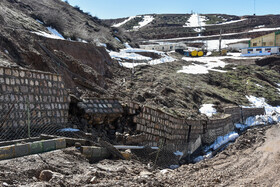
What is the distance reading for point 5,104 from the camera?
29.2 ft

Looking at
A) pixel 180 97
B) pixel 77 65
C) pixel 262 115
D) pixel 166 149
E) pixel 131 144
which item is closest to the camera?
pixel 131 144

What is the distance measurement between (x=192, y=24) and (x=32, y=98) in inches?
3913

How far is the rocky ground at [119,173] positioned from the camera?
6516 mm

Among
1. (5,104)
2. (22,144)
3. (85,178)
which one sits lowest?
(85,178)

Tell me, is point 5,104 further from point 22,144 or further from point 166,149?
point 166,149

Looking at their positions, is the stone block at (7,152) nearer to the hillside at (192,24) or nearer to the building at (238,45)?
the building at (238,45)

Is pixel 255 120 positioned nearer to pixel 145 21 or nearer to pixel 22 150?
pixel 22 150

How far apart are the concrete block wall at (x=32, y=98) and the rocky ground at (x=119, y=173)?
1.72 m

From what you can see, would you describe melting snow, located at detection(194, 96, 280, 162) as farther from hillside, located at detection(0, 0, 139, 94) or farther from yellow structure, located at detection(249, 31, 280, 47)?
yellow structure, located at detection(249, 31, 280, 47)

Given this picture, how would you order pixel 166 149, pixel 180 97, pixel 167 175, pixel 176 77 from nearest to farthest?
pixel 167 175, pixel 166 149, pixel 180 97, pixel 176 77

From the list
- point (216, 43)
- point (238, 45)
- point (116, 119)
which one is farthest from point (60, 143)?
point (216, 43)

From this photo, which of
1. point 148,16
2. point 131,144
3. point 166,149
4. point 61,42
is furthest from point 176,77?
point 148,16

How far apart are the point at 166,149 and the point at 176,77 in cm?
1462

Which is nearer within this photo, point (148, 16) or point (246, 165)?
point (246, 165)
